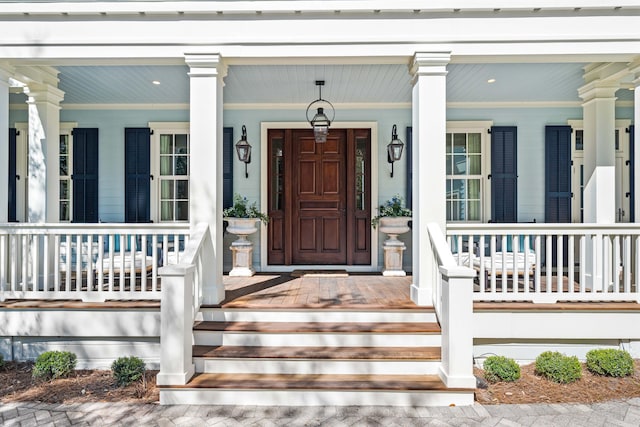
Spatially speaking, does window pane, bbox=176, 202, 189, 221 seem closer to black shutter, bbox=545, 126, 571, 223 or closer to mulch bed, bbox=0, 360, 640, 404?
mulch bed, bbox=0, 360, 640, 404

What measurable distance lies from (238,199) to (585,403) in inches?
189

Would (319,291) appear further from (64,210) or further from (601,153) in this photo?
(64,210)

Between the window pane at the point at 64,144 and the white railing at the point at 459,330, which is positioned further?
the window pane at the point at 64,144

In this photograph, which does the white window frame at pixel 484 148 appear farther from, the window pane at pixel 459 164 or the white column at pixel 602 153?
the white column at pixel 602 153

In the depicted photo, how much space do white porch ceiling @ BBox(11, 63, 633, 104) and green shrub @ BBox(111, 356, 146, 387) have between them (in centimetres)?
332

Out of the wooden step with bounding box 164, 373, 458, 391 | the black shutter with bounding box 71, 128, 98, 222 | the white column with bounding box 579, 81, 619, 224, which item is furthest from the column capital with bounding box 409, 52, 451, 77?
the black shutter with bounding box 71, 128, 98, 222

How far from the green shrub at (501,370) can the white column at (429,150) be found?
820mm

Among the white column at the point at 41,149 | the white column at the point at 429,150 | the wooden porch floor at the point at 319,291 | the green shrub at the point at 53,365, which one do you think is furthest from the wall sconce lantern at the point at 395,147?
the green shrub at the point at 53,365

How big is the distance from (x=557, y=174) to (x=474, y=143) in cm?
135

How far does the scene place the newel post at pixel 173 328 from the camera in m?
3.04

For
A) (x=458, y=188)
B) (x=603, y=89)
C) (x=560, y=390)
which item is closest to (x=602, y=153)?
(x=603, y=89)

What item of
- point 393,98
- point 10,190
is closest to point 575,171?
point 393,98

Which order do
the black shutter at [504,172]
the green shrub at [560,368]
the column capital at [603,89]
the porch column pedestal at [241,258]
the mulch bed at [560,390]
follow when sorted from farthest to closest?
the black shutter at [504,172], the porch column pedestal at [241,258], the column capital at [603,89], the green shrub at [560,368], the mulch bed at [560,390]

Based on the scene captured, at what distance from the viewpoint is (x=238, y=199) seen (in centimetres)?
615
